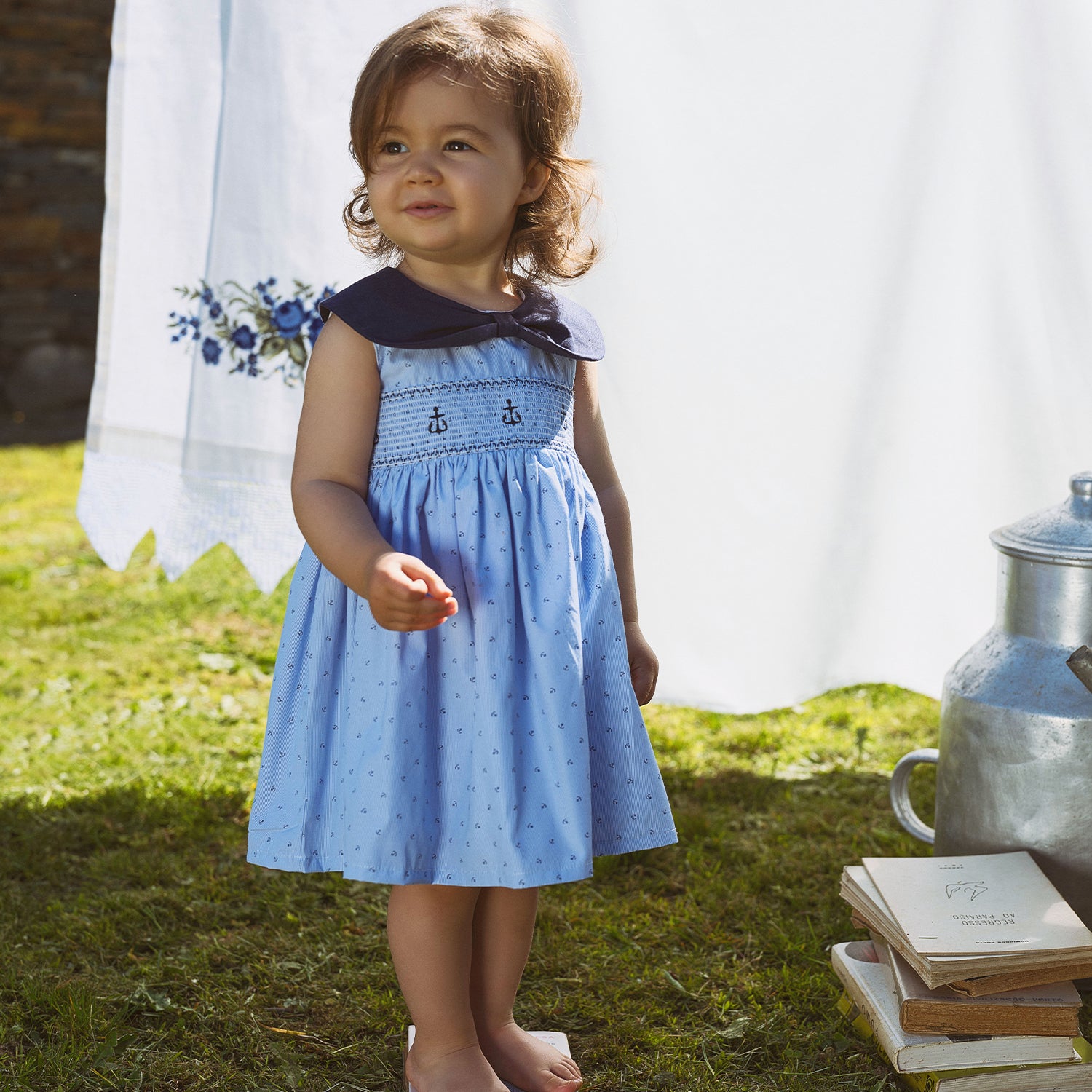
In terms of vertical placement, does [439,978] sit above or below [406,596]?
below

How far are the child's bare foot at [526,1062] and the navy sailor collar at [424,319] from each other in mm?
651

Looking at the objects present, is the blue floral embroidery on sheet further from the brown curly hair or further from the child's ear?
the child's ear

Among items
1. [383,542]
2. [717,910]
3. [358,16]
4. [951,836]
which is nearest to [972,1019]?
[951,836]

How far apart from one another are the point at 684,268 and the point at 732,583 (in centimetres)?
46

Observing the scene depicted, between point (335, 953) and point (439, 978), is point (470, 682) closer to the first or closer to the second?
point (439, 978)

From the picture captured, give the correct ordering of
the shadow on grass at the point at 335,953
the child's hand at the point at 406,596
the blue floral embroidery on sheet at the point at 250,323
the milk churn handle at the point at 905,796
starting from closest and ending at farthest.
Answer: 1. the child's hand at the point at 406,596
2. the shadow on grass at the point at 335,953
3. the milk churn handle at the point at 905,796
4. the blue floral embroidery on sheet at the point at 250,323

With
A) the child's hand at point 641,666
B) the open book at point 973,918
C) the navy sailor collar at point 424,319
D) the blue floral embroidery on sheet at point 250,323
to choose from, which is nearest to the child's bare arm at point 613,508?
the child's hand at point 641,666

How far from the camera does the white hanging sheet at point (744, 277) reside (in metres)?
1.63

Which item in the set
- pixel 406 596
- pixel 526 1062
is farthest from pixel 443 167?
pixel 526 1062

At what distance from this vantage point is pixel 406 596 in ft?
3.20

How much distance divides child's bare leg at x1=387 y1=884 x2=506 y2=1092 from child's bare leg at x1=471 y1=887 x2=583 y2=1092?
45 mm

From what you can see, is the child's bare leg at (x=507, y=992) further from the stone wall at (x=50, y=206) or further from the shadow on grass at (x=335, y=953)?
the stone wall at (x=50, y=206)

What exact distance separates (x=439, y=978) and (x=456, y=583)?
0.36 m

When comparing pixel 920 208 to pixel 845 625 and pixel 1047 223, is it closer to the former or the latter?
pixel 1047 223
